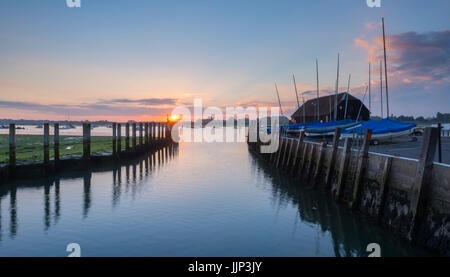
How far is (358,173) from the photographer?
479 inches

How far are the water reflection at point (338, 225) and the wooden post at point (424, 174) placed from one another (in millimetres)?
1004

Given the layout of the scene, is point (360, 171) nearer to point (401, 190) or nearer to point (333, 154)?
point (401, 190)

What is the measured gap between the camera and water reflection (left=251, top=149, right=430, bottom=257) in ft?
31.8

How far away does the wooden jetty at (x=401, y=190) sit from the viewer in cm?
819

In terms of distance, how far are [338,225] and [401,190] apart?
316cm

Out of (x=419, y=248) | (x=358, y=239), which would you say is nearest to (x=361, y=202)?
(x=358, y=239)

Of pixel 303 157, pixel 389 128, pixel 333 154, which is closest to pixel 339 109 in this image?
pixel 389 128

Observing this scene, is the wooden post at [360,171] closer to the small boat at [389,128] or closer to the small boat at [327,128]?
the small boat at [389,128]

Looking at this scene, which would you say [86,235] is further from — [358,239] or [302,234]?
[358,239]

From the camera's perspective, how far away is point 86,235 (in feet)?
36.7

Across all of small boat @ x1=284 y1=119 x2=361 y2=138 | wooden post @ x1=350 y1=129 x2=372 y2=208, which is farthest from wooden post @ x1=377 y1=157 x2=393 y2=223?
small boat @ x1=284 y1=119 x2=361 y2=138

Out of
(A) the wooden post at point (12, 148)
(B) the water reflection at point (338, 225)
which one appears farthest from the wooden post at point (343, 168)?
(A) the wooden post at point (12, 148)

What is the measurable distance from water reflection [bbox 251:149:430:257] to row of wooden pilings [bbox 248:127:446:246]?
0.46 metres
